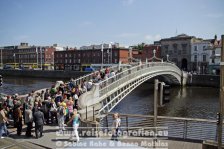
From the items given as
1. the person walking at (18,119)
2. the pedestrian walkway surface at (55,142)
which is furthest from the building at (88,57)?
the pedestrian walkway surface at (55,142)

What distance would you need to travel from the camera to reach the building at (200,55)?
67938mm

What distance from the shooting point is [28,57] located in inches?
4439

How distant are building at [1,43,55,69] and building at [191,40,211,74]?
56189mm

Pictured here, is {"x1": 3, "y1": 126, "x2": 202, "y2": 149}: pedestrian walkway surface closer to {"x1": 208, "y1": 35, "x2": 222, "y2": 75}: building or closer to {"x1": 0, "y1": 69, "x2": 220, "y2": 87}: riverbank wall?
A: {"x1": 0, "y1": 69, "x2": 220, "y2": 87}: riverbank wall

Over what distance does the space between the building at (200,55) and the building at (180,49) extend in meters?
1.20

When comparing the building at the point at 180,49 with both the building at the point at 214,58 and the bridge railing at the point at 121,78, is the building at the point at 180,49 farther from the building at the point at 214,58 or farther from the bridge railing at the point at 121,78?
the bridge railing at the point at 121,78

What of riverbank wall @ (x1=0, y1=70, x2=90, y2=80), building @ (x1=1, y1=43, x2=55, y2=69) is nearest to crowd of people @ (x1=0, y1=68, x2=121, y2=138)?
riverbank wall @ (x1=0, y1=70, x2=90, y2=80)

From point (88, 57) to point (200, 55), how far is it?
112ft

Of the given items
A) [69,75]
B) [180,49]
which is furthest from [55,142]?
[180,49]

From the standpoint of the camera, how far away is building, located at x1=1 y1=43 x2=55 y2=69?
107312 millimetres

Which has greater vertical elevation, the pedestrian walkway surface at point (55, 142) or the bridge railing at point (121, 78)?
the bridge railing at point (121, 78)

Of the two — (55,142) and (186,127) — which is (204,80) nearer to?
(186,127)

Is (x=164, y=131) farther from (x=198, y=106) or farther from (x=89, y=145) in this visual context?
(x=198, y=106)

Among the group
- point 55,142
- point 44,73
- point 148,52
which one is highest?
point 148,52
